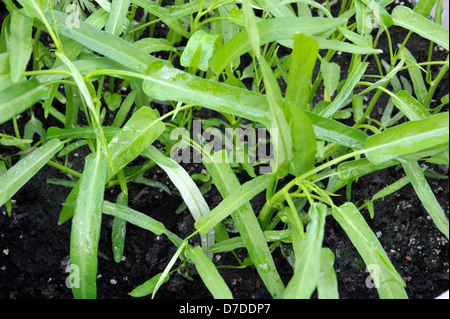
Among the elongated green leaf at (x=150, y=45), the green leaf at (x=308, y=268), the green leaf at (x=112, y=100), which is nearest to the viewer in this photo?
the green leaf at (x=308, y=268)

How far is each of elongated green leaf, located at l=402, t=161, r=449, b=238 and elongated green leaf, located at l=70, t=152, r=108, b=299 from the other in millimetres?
430

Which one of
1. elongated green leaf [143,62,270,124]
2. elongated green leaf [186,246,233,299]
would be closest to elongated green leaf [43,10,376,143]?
elongated green leaf [143,62,270,124]

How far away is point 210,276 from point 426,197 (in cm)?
33

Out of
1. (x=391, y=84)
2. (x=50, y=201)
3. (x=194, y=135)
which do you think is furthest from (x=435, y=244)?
(x=50, y=201)

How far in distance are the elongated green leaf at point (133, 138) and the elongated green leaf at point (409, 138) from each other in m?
0.28

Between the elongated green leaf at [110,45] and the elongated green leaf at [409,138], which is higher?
the elongated green leaf at [110,45]

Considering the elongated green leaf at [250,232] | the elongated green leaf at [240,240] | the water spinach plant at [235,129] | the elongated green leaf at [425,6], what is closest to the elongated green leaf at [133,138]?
the water spinach plant at [235,129]

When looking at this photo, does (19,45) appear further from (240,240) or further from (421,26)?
(421,26)

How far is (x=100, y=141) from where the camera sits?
568 mm

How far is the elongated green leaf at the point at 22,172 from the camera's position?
2.05 feet

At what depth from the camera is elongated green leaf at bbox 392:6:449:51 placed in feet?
2.02

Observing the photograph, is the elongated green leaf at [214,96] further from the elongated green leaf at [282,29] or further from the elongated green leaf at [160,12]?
the elongated green leaf at [160,12]

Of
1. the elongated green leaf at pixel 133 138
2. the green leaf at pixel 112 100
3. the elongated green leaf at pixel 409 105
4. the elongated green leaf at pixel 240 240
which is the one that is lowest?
the elongated green leaf at pixel 240 240

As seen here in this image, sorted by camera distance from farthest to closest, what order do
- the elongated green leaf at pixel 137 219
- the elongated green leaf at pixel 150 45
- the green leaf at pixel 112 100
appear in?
1. the green leaf at pixel 112 100
2. the elongated green leaf at pixel 150 45
3. the elongated green leaf at pixel 137 219
